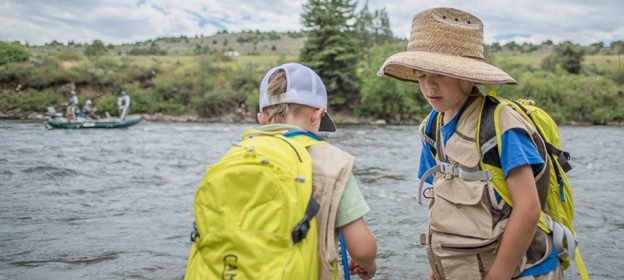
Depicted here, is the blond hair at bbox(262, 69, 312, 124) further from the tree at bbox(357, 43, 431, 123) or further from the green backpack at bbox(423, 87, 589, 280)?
the tree at bbox(357, 43, 431, 123)

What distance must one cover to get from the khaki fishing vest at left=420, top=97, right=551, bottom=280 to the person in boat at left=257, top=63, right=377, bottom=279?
402mm

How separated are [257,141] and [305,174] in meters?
0.24

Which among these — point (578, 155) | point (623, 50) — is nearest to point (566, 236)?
point (578, 155)

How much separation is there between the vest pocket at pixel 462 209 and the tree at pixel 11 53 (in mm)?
59396

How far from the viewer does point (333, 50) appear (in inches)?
1999

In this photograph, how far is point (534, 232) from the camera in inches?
82.1

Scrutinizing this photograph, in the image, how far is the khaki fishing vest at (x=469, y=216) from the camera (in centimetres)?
217

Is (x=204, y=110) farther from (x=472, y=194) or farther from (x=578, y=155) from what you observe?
(x=472, y=194)

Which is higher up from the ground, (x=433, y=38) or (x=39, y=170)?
(x=433, y=38)

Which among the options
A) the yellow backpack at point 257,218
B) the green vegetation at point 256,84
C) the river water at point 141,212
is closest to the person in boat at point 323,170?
the yellow backpack at point 257,218

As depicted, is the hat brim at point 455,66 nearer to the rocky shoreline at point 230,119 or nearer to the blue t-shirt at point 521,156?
the blue t-shirt at point 521,156

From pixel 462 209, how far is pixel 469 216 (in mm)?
47

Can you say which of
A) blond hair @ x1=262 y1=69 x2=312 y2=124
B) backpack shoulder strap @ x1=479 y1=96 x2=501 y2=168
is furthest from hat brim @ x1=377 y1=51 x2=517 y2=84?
blond hair @ x1=262 y1=69 x2=312 y2=124

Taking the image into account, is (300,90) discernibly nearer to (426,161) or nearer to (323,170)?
(323,170)
